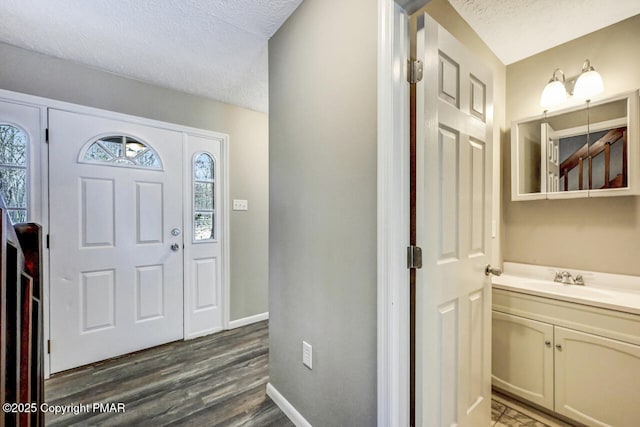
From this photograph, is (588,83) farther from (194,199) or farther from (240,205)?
(194,199)

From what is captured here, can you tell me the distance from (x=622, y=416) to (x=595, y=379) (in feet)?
0.56

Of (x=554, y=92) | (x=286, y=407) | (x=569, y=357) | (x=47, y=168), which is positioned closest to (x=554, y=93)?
(x=554, y=92)

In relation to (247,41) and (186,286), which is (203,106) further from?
(186,286)

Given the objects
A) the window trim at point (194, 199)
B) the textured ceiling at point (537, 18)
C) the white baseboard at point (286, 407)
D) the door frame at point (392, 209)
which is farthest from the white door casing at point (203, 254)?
the textured ceiling at point (537, 18)

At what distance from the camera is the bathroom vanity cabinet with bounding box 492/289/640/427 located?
1.36 m

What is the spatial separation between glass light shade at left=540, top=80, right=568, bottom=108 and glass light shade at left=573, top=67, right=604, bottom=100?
0.07 m

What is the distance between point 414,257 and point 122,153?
2504 mm

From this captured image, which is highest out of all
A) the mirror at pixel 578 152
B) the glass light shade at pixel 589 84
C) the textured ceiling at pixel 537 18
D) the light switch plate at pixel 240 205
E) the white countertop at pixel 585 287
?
the textured ceiling at pixel 537 18

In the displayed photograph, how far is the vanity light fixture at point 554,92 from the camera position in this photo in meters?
1.83

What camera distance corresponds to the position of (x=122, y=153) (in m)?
2.35

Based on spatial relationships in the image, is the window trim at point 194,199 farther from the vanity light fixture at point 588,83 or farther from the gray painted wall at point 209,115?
the vanity light fixture at point 588,83

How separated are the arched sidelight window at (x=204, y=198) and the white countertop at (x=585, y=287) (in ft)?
8.26

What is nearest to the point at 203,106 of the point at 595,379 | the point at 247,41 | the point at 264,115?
the point at 264,115

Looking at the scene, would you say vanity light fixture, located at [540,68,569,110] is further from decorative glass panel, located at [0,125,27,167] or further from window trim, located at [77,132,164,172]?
decorative glass panel, located at [0,125,27,167]
